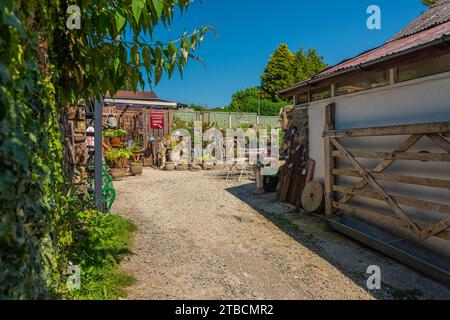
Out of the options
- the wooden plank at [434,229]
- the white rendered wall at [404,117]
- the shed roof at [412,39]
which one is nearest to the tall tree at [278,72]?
the shed roof at [412,39]

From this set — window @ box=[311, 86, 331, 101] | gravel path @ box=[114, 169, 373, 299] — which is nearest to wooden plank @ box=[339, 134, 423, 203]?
gravel path @ box=[114, 169, 373, 299]

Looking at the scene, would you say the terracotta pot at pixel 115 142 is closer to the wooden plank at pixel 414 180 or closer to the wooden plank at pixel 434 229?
the wooden plank at pixel 414 180

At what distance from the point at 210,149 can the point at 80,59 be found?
12.4 metres

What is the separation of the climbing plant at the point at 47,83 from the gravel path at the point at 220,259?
1.10 meters

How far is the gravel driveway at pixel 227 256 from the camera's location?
309 cm

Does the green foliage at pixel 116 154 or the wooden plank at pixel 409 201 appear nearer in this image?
the wooden plank at pixel 409 201

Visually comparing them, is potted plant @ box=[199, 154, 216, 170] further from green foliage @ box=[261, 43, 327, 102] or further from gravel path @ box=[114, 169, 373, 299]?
green foliage @ box=[261, 43, 327, 102]

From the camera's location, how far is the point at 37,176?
1606 mm

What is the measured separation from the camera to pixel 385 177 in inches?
171

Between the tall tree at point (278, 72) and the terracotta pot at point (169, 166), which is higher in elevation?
the tall tree at point (278, 72)

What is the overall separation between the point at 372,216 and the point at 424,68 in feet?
7.36

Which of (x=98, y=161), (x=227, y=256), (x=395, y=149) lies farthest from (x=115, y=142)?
(x=395, y=149)
